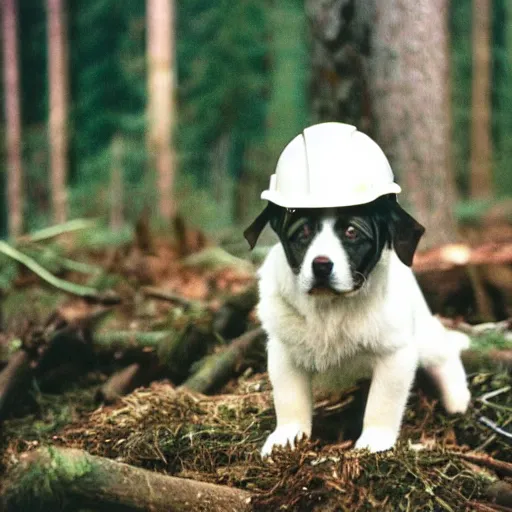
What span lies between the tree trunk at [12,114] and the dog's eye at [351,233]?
52.4ft

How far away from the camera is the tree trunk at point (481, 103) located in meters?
22.2

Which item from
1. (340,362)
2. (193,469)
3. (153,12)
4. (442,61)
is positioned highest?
(153,12)

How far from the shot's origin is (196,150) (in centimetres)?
2311

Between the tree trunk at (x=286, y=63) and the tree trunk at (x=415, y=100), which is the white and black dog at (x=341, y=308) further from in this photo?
the tree trunk at (x=286, y=63)

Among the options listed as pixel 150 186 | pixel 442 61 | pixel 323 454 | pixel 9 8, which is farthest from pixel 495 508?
pixel 9 8

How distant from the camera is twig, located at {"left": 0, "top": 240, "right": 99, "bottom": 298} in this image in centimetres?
637

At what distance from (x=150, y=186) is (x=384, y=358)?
42.2ft


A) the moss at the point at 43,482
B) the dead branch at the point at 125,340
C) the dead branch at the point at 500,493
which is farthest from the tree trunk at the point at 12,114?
the dead branch at the point at 500,493

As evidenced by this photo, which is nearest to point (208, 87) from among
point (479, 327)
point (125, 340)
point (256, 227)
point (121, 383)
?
point (125, 340)

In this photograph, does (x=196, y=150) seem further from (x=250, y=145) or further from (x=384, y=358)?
(x=384, y=358)

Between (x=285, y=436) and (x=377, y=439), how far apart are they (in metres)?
0.38

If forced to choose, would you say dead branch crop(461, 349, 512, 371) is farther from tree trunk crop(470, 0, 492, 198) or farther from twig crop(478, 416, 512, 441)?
tree trunk crop(470, 0, 492, 198)

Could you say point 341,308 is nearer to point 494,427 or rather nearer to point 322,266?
point 322,266

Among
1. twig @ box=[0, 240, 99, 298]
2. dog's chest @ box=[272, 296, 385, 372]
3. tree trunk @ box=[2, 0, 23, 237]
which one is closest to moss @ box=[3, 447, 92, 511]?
dog's chest @ box=[272, 296, 385, 372]
